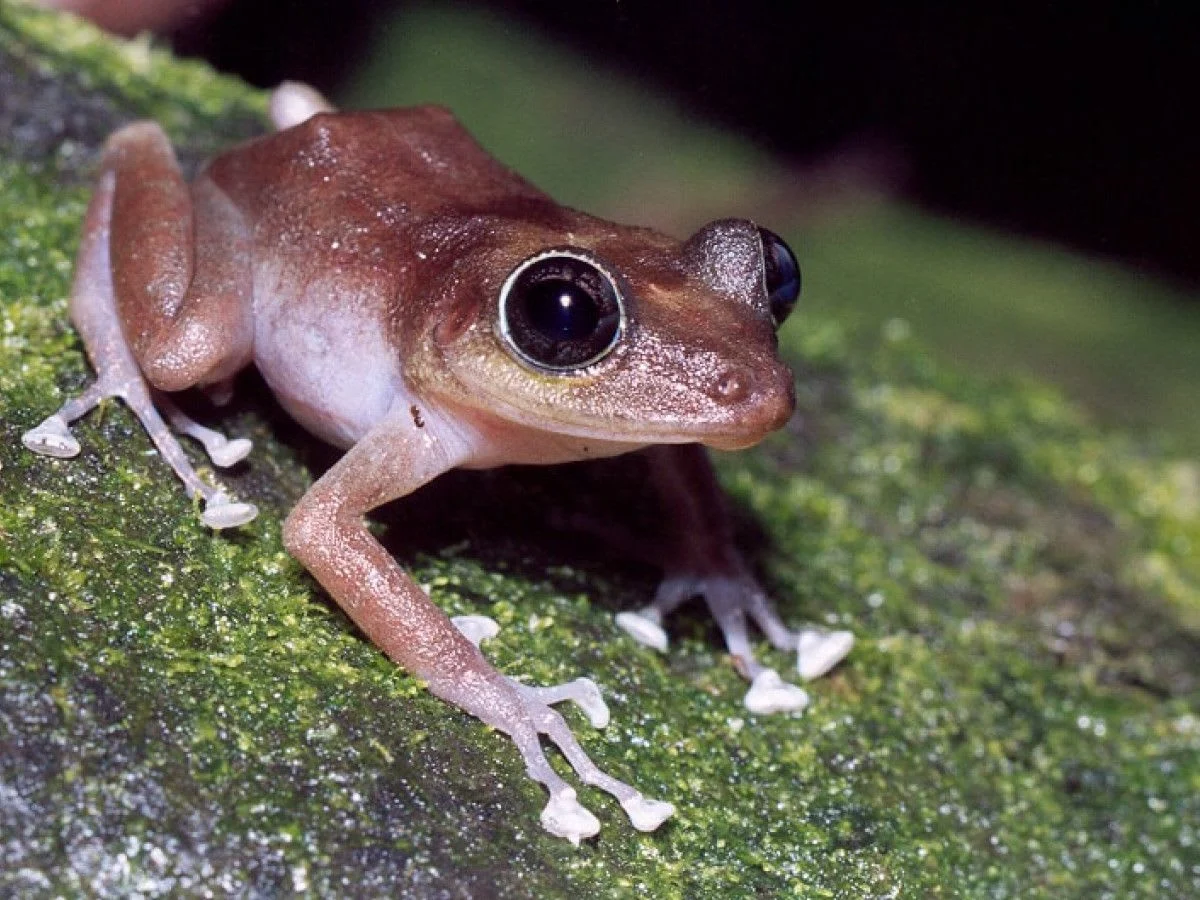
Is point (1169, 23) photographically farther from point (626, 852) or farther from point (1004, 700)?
point (626, 852)

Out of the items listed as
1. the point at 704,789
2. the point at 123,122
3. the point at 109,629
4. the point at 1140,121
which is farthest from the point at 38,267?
the point at 1140,121

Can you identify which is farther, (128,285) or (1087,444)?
(1087,444)

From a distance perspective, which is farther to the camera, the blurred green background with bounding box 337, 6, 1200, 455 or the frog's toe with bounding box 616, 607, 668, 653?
the blurred green background with bounding box 337, 6, 1200, 455

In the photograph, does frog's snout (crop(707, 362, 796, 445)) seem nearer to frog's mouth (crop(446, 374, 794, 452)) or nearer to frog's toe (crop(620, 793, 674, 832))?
frog's mouth (crop(446, 374, 794, 452))

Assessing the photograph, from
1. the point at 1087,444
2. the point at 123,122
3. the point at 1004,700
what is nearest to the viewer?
the point at 1004,700

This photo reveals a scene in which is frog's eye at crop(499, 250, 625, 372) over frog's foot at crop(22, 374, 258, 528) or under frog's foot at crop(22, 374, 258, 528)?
over

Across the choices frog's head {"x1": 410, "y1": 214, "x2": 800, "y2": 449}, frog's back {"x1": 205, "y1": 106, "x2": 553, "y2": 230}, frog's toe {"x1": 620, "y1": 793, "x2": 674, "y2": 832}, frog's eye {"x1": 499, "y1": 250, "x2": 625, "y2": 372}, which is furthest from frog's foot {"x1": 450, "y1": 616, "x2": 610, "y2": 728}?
frog's back {"x1": 205, "y1": 106, "x2": 553, "y2": 230}
